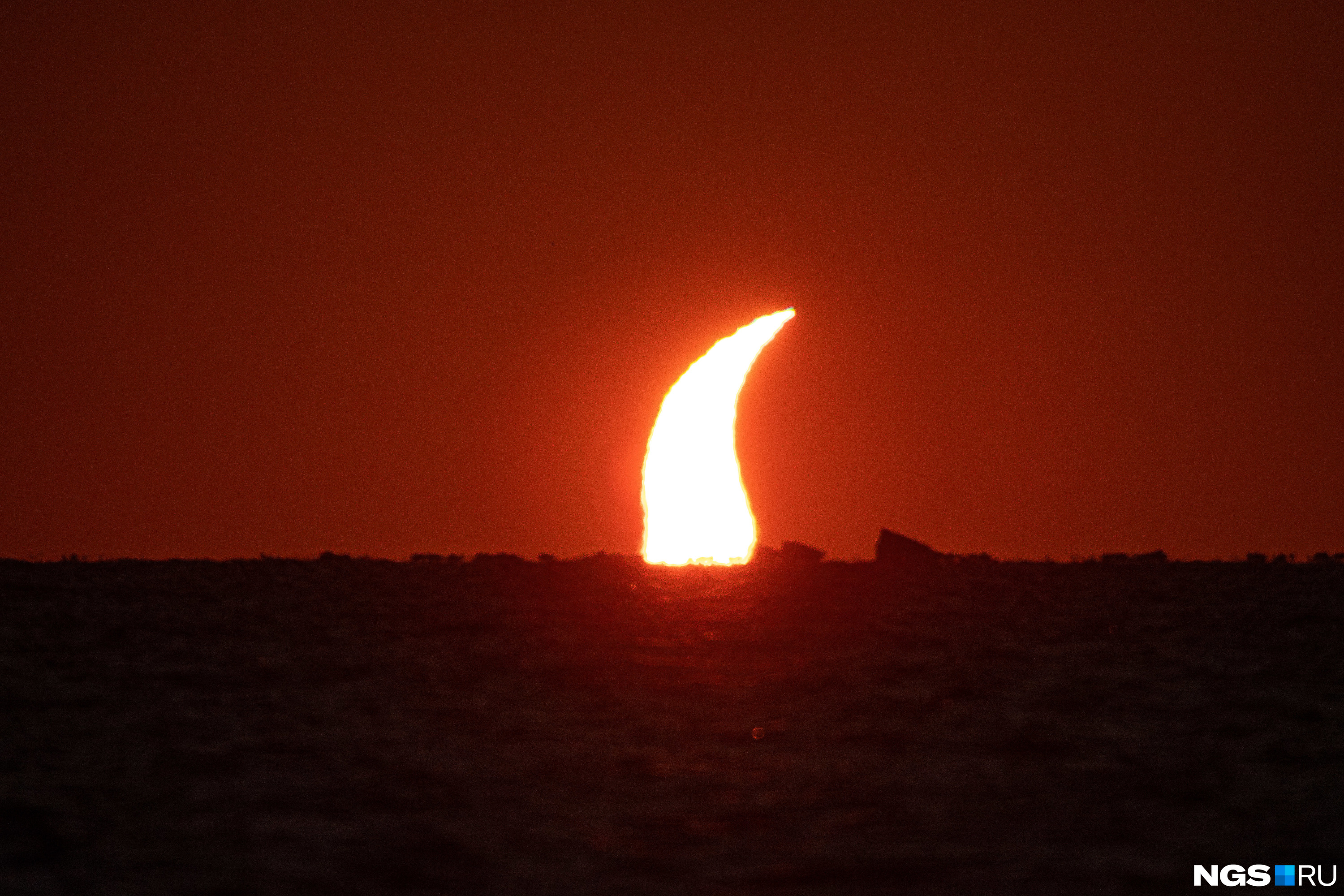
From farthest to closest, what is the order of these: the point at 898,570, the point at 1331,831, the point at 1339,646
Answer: the point at 898,570 < the point at 1339,646 < the point at 1331,831

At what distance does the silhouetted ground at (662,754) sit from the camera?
21922mm

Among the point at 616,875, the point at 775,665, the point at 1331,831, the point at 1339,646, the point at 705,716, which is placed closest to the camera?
the point at 616,875

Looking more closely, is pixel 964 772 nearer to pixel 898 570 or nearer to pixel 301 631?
pixel 301 631

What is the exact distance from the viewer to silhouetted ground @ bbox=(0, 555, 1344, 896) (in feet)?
71.9

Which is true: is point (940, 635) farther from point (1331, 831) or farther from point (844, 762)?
point (1331, 831)

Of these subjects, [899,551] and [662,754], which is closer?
[662,754]

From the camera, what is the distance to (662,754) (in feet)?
104

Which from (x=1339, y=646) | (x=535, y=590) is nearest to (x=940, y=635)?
(x=1339, y=646)

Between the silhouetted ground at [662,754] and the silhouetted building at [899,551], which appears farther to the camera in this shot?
the silhouetted building at [899,551]

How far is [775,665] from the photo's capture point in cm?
5150

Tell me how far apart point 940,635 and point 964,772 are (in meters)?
34.4

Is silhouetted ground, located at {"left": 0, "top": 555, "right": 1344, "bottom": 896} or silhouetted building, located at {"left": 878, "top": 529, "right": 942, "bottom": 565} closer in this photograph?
silhouetted ground, located at {"left": 0, "top": 555, "right": 1344, "bottom": 896}

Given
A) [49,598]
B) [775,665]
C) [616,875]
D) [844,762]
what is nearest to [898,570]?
[49,598]

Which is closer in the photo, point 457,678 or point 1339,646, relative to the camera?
point 457,678
